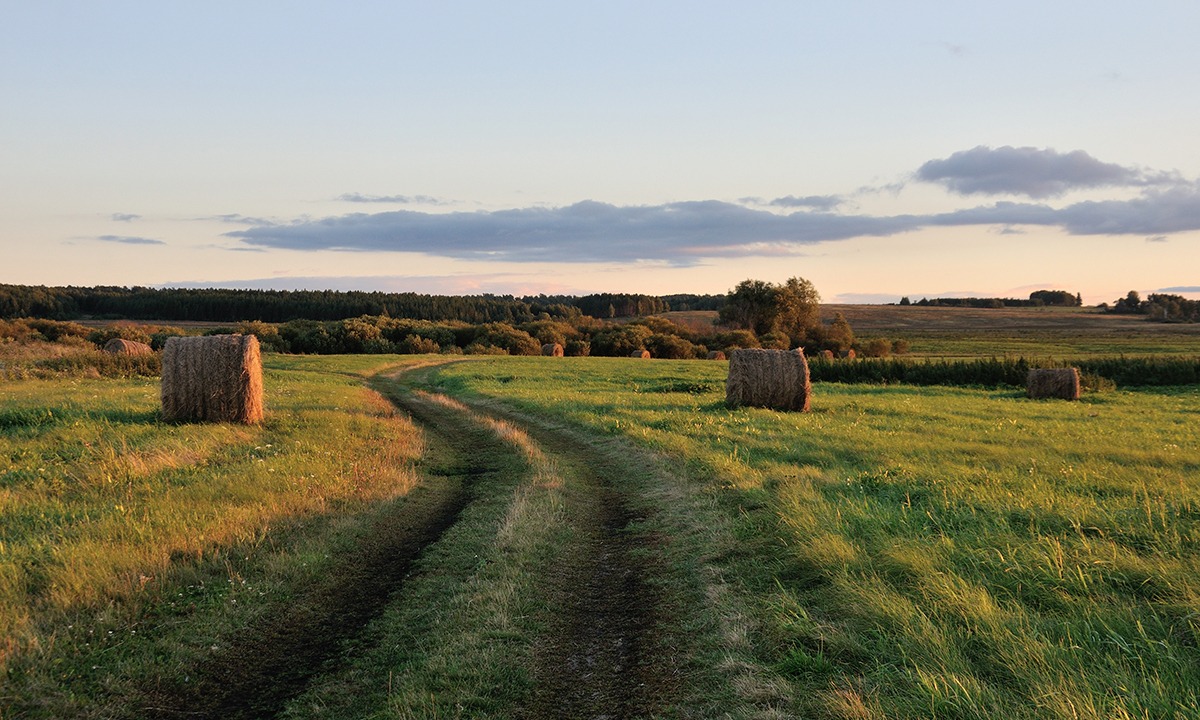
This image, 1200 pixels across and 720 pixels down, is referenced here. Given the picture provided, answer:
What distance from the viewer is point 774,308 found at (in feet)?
337

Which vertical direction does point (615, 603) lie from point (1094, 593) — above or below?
below

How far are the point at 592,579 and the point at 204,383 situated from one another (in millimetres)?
13297

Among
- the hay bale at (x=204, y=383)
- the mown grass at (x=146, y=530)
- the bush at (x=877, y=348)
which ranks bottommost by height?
the bush at (x=877, y=348)

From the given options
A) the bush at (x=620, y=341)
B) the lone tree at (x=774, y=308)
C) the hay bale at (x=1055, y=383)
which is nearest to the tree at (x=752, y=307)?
the lone tree at (x=774, y=308)

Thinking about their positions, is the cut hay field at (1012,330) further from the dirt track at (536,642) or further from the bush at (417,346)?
the dirt track at (536,642)

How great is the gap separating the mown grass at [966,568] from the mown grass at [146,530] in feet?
17.6

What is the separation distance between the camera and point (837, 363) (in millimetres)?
47750

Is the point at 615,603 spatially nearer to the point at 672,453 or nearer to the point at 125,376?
the point at 672,453

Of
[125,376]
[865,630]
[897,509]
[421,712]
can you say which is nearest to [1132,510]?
[897,509]

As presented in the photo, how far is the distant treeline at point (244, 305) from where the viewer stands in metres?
130

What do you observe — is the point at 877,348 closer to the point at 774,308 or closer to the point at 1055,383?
the point at 774,308

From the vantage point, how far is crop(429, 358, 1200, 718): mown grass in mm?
5363

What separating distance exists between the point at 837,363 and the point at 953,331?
93.0 meters

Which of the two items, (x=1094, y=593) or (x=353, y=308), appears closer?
(x=1094, y=593)
